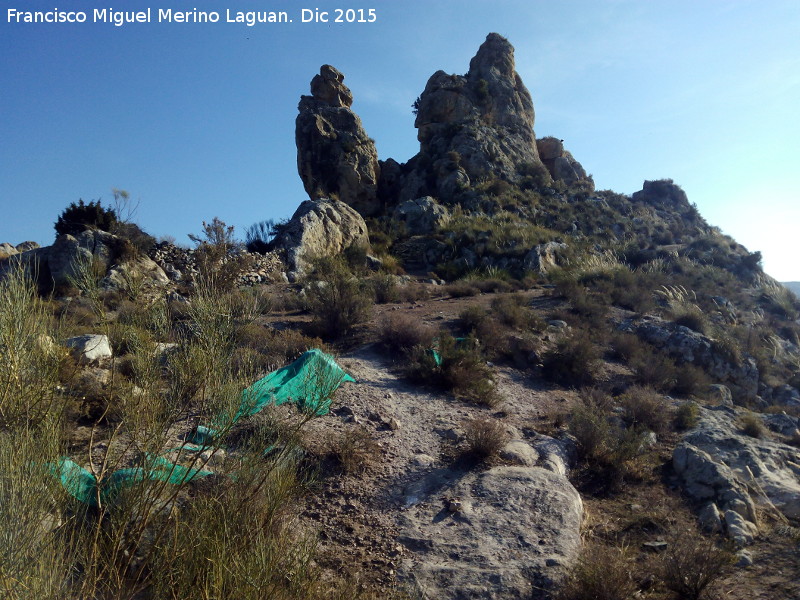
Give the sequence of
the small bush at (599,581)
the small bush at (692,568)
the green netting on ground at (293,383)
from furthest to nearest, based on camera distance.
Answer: the green netting on ground at (293,383) < the small bush at (692,568) < the small bush at (599,581)

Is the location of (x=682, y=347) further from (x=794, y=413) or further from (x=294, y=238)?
(x=294, y=238)

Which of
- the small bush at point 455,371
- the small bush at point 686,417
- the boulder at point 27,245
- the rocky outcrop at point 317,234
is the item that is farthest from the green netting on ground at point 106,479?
the boulder at point 27,245

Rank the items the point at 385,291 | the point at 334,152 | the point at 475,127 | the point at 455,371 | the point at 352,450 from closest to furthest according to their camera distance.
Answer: the point at 352,450 → the point at 455,371 → the point at 385,291 → the point at 334,152 → the point at 475,127

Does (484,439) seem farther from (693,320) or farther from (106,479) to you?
(693,320)

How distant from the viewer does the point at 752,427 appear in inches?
334

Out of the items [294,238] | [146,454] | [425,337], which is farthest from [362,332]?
[294,238]

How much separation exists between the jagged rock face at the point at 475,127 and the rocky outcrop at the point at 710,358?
17.2 m

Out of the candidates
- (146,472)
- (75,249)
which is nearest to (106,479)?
(146,472)

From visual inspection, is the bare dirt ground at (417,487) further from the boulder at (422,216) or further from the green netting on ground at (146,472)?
the boulder at (422,216)

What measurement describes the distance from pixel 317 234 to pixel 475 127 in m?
15.7

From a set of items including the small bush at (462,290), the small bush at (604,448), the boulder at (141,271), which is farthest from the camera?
the small bush at (462,290)

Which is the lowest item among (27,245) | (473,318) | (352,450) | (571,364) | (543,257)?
(352,450)

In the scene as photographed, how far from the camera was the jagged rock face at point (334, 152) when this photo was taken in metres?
27.0

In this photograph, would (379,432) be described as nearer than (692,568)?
No
